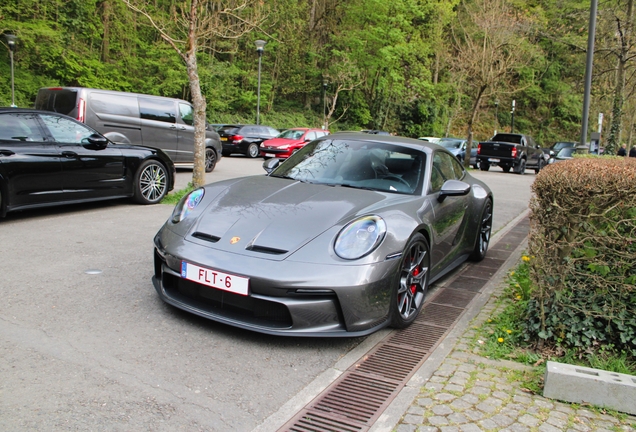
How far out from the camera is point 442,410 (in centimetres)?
296

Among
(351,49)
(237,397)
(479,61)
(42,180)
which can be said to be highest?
(351,49)

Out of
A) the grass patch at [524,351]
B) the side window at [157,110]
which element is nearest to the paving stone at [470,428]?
the grass patch at [524,351]

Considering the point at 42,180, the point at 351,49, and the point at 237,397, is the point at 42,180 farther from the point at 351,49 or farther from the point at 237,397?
the point at 351,49

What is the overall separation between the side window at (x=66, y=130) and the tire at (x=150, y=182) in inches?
40.9

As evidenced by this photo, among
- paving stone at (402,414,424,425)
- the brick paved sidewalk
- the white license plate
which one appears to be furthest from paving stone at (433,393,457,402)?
the white license plate

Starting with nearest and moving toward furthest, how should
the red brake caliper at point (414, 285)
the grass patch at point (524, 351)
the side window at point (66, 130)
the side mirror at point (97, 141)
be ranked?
the grass patch at point (524, 351) → the red brake caliper at point (414, 285) → the side window at point (66, 130) → the side mirror at point (97, 141)

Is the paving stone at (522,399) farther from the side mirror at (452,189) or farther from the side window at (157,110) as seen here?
the side window at (157,110)

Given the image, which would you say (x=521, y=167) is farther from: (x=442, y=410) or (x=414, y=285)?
(x=442, y=410)

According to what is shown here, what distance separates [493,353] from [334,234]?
135 cm

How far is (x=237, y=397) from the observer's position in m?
2.98


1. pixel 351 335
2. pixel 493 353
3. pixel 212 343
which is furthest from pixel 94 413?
pixel 493 353

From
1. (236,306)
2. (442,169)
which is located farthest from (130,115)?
(236,306)

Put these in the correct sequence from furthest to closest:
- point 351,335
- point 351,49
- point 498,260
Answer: point 351,49
point 498,260
point 351,335

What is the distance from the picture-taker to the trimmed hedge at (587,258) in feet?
11.4
